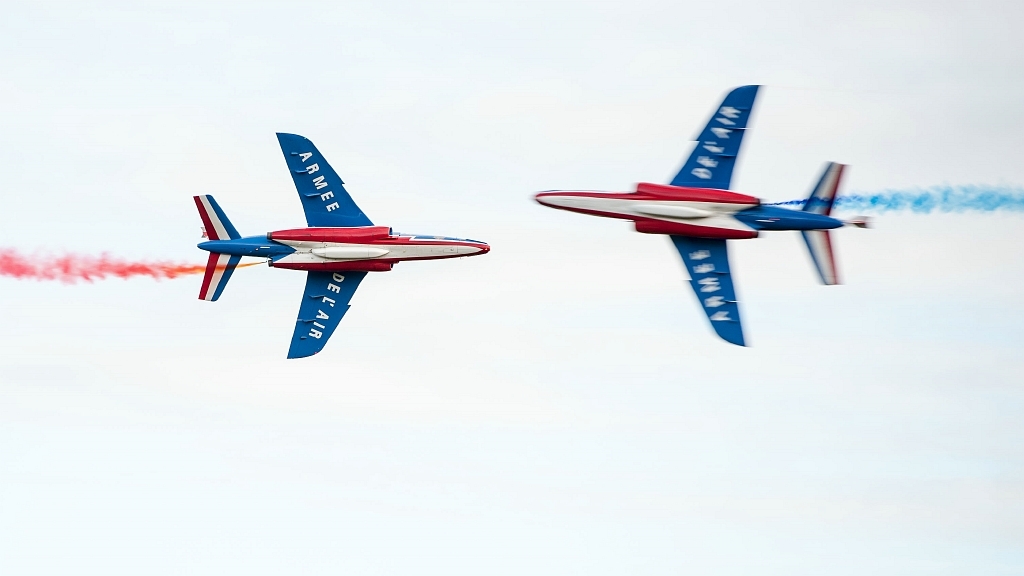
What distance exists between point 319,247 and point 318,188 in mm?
2288

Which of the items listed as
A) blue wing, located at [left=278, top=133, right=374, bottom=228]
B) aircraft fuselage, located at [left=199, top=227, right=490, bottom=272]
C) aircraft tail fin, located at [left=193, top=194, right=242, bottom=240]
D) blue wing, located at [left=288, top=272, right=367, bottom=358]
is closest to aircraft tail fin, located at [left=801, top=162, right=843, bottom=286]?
aircraft fuselage, located at [left=199, top=227, right=490, bottom=272]

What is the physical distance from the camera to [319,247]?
104688mm

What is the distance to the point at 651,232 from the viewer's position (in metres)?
104

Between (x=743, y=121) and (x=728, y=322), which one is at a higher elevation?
(x=743, y=121)

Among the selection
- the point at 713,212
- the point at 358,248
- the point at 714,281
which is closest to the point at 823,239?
the point at 713,212

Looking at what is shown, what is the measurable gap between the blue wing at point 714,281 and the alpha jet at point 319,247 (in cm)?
751

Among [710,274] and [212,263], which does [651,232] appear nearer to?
[710,274]

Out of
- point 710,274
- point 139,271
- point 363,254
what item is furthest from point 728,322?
point 139,271

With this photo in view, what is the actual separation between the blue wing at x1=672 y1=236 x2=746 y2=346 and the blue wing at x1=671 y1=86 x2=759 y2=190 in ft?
7.08

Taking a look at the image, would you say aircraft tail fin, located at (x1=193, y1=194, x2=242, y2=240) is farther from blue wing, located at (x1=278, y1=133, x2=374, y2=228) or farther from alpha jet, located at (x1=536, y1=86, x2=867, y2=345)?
alpha jet, located at (x1=536, y1=86, x2=867, y2=345)

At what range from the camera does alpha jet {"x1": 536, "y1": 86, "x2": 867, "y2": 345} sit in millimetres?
102875

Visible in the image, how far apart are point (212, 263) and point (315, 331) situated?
4.58 meters

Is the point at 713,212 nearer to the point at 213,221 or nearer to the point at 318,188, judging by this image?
the point at 318,188

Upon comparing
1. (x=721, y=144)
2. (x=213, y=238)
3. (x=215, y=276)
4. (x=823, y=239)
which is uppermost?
(x=721, y=144)
